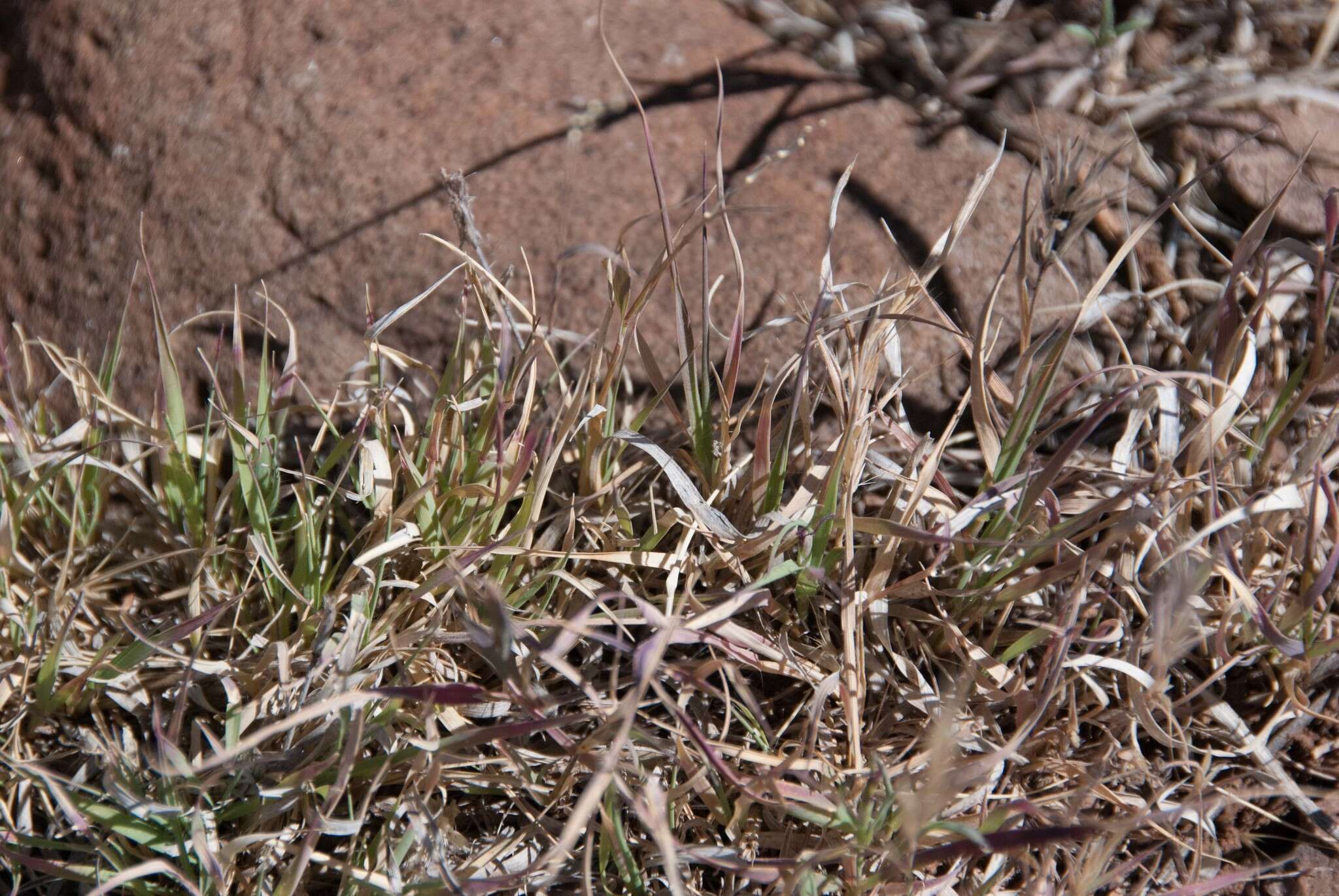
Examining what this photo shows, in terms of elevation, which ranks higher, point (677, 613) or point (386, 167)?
point (386, 167)

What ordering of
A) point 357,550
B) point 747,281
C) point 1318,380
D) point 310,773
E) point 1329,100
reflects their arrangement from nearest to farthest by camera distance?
point 310,773 → point 1318,380 → point 357,550 → point 747,281 → point 1329,100

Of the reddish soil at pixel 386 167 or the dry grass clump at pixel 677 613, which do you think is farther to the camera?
the reddish soil at pixel 386 167

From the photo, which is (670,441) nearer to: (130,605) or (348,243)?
(348,243)

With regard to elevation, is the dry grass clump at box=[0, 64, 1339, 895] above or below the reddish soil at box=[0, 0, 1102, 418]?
below

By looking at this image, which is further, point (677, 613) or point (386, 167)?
point (386, 167)

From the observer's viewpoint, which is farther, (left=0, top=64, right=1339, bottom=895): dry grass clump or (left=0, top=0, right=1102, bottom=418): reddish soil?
(left=0, top=0, right=1102, bottom=418): reddish soil

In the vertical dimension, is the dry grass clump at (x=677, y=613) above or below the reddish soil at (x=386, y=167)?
below

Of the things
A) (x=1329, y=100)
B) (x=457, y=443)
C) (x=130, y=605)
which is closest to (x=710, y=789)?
(x=457, y=443)

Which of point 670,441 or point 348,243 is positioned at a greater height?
point 348,243
